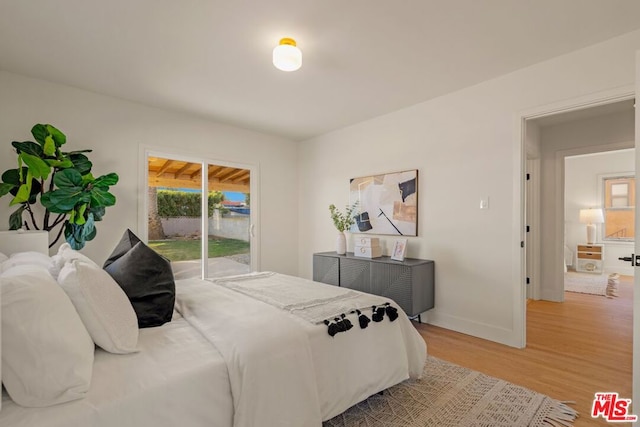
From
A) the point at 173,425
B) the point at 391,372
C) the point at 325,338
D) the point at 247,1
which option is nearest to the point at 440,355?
the point at 391,372

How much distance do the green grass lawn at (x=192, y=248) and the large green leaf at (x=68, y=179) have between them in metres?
1.14

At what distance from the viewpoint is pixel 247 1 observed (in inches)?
74.5

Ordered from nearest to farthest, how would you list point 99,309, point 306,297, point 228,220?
point 99,309
point 306,297
point 228,220

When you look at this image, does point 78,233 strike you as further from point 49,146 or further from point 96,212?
point 49,146

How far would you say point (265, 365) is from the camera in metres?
1.30

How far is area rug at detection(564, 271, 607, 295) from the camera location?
476 cm

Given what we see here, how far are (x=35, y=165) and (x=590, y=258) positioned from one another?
8726 mm

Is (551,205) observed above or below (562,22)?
below

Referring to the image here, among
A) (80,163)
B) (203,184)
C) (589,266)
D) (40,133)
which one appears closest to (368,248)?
(203,184)

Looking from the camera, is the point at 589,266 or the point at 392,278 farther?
the point at 589,266

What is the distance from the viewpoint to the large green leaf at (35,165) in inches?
95.3

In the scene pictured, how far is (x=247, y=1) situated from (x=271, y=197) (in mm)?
3070

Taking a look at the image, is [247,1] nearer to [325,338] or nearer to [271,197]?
[325,338]

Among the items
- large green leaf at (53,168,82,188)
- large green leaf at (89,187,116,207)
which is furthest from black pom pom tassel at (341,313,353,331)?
large green leaf at (53,168,82,188)
